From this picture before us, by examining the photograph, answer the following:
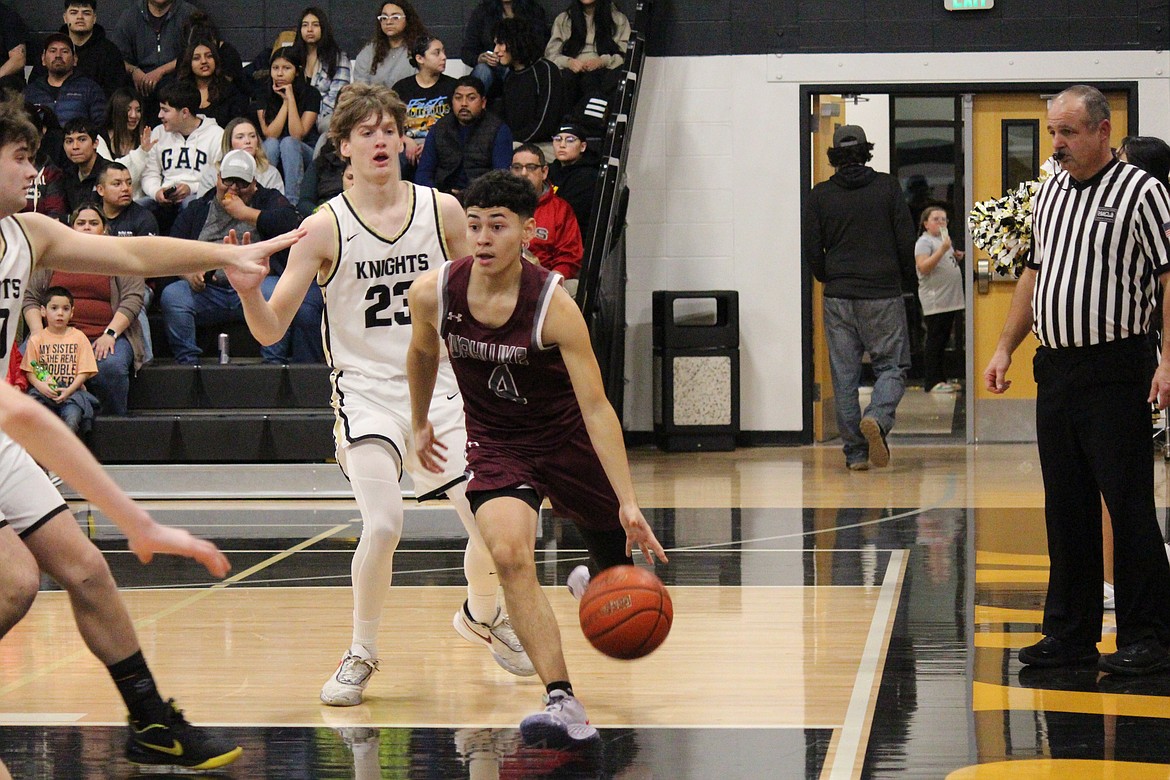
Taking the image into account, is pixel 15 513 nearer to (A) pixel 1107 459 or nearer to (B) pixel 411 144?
(A) pixel 1107 459

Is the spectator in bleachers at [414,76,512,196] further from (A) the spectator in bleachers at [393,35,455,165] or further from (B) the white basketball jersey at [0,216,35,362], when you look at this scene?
(B) the white basketball jersey at [0,216,35,362]

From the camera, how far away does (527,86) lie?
11.0 meters

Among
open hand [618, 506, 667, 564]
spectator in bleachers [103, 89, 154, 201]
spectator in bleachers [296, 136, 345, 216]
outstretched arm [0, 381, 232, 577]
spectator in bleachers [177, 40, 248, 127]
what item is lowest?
open hand [618, 506, 667, 564]

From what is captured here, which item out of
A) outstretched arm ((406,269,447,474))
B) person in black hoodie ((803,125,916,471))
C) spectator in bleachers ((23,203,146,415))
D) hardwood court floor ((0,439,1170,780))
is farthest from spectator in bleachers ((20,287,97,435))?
outstretched arm ((406,269,447,474))

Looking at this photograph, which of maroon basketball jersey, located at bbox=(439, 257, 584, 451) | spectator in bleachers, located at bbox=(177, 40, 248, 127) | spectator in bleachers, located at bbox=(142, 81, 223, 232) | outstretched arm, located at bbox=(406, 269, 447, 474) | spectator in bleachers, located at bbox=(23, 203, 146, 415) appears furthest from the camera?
spectator in bleachers, located at bbox=(177, 40, 248, 127)

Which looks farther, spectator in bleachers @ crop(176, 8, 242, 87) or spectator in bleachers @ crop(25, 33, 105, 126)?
spectator in bleachers @ crop(25, 33, 105, 126)

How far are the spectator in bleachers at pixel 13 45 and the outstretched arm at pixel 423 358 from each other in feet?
26.9

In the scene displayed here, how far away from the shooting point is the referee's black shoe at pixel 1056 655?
4957 mm

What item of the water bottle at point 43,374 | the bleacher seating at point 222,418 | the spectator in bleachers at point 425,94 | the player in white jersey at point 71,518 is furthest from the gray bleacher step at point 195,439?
the player in white jersey at point 71,518

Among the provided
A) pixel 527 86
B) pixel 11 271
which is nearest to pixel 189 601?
pixel 11 271

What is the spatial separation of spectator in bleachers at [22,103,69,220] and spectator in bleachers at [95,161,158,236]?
1.69 feet

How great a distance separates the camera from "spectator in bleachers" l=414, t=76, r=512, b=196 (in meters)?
10.5

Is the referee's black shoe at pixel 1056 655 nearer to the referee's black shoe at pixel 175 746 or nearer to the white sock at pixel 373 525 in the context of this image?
the white sock at pixel 373 525

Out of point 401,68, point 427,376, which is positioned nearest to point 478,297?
point 427,376
